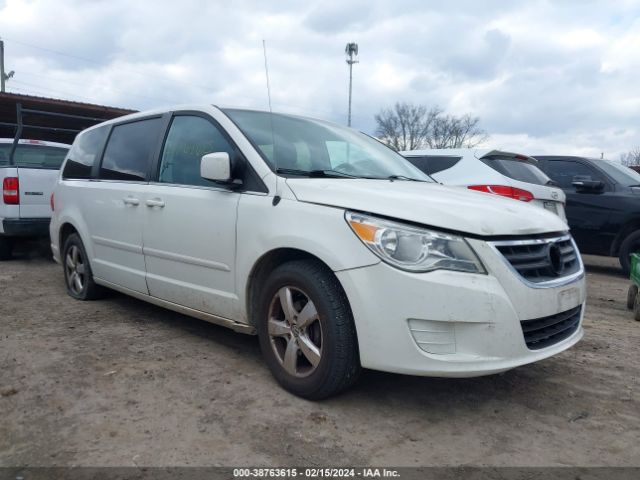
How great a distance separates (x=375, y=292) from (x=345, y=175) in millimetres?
1055

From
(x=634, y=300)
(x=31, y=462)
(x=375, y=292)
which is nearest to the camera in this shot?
(x=31, y=462)

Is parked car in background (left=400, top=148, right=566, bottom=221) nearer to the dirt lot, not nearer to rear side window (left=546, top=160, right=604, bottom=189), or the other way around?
rear side window (left=546, top=160, right=604, bottom=189)

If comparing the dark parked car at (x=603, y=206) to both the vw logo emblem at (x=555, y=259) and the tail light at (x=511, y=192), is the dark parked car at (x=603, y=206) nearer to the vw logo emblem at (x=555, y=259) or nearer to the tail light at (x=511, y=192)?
the tail light at (x=511, y=192)

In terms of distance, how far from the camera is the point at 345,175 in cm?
337

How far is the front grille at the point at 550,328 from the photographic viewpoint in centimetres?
265

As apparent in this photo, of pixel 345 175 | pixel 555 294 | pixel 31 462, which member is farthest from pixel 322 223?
pixel 31 462

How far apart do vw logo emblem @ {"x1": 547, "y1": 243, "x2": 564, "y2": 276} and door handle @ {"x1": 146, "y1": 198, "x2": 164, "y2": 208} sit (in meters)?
2.49

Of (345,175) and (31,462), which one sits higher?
(345,175)

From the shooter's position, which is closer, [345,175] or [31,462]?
[31,462]

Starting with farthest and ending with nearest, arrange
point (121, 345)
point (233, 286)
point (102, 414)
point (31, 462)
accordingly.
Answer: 1. point (121, 345)
2. point (233, 286)
3. point (102, 414)
4. point (31, 462)

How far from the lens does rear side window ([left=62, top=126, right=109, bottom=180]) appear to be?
15.8 ft

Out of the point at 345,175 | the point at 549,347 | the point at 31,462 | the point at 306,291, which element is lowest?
the point at 31,462

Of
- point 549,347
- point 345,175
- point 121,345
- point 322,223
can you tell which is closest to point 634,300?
point 549,347

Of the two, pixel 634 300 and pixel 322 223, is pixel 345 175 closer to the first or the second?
pixel 322 223
